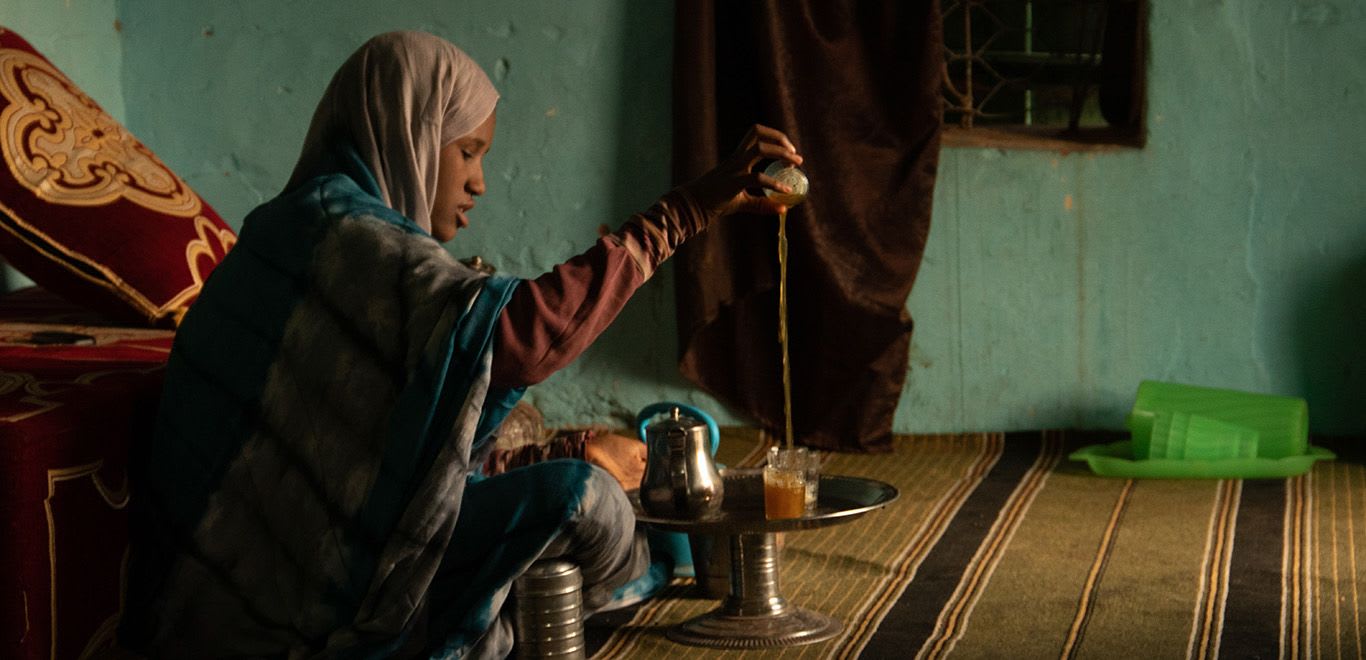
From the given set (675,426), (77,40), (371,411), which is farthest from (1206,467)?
(77,40)

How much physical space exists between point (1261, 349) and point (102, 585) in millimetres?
3241

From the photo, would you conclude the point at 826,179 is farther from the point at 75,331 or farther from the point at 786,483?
the point at 75,331

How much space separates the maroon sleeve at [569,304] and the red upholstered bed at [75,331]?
0.58 meters

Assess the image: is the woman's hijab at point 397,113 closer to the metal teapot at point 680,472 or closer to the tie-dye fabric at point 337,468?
the tie-dye fabric at point 337,468

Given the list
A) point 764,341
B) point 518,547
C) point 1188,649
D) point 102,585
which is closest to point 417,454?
point 518,547

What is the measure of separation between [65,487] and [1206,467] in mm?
2792

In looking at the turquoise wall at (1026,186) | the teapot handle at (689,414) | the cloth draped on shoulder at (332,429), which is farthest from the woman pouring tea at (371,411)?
the turquoise wall at (1026,186)

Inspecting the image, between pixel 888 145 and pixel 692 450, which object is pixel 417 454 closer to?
pixel 692 450

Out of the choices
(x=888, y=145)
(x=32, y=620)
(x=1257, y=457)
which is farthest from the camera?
(x=888, y=145)

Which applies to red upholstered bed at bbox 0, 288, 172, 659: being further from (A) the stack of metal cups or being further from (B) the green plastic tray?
(B) the green plastic tray

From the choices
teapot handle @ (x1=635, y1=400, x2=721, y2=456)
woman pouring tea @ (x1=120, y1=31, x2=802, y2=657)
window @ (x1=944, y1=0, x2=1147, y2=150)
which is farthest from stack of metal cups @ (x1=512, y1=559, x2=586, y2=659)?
window @ (x1=944, y1=0, x2=1147, y2=150)

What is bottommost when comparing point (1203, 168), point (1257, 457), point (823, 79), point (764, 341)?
point (1257, 457)

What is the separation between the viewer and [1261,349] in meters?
4.19

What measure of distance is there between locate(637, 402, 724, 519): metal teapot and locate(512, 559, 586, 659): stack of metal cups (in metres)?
0.25
